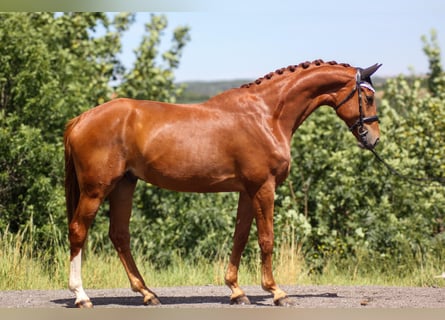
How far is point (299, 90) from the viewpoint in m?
8.48

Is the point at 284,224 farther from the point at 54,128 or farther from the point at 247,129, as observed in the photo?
the point at 247,129

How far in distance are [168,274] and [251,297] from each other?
2754mm

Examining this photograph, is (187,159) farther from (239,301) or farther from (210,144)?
(239,301)

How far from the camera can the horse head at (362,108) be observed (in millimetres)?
8445

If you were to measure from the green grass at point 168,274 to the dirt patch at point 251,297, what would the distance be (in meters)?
0.84

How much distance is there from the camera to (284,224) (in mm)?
14164

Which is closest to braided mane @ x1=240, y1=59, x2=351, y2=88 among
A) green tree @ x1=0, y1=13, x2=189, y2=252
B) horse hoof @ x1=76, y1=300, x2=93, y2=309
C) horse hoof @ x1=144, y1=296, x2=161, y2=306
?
horse hoof @ x1=144, y1=296, x2=161, y2=306

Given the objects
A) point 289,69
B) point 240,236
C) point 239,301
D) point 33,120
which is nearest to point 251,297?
point 239,301

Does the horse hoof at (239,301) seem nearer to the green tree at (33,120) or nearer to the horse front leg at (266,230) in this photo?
the horse front leg at (266,230)

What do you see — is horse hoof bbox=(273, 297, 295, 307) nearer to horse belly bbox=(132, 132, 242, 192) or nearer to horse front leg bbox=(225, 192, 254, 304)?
horse front leg bbox=(225, 192, 254, 304)

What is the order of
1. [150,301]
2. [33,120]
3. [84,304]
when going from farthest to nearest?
1. [33,120]
2. [150,301]
3. [84,304]

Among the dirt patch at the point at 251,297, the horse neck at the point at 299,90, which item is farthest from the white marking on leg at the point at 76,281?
the horse neck at the point at 299,90

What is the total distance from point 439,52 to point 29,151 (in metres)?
12.4

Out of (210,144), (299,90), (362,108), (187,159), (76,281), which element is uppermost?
(299,90)
